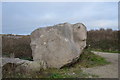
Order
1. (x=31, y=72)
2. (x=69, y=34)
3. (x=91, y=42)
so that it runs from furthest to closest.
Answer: (x=91, y=42), (x=69, y=34), (x=31, y=72)

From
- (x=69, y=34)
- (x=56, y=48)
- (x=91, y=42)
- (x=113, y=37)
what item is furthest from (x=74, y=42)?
(x=113, y=37)

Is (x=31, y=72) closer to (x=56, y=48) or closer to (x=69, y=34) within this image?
(x=56, y=48)

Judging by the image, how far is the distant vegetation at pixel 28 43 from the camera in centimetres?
1058

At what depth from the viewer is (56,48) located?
8.48m


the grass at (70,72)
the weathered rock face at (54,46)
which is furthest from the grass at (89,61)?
the weathered rock face at (54,46)

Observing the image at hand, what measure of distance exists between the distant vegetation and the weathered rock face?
1.69m

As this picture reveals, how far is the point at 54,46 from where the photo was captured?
851 cm

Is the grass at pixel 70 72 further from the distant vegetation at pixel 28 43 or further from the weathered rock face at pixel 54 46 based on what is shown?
the distant vegetation at pixel 28 43

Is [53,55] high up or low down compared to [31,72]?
up

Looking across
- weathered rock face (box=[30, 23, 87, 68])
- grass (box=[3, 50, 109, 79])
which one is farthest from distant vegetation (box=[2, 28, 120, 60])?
grass (box=[3, 50, 109, 79])

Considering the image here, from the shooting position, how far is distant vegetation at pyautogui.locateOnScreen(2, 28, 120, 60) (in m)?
10.6

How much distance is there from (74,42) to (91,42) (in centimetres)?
1185

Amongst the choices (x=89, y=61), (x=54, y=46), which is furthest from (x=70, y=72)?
(x=89, y=61)

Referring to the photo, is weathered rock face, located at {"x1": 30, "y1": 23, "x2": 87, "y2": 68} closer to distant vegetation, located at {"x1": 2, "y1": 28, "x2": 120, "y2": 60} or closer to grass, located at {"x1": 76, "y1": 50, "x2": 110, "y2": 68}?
grass, located at {"x1": 76, "y1": 50, "x2": 110, "y2": 68}
